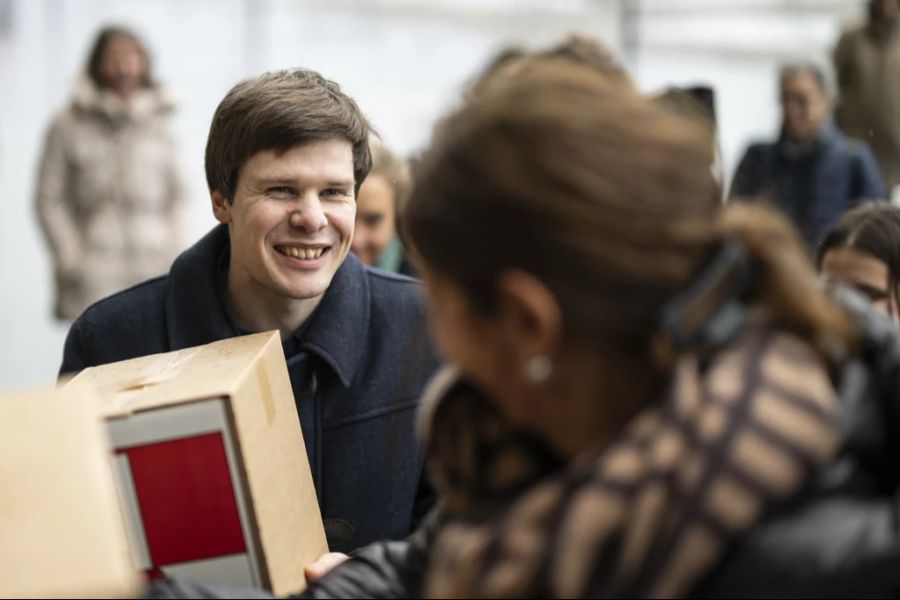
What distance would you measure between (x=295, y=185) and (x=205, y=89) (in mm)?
4872

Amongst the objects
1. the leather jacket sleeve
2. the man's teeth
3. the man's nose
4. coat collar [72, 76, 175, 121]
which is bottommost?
the leather jacket sleeve

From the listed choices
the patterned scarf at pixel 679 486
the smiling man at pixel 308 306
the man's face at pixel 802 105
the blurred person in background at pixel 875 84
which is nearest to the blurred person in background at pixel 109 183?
the man's face at pixel 802 105

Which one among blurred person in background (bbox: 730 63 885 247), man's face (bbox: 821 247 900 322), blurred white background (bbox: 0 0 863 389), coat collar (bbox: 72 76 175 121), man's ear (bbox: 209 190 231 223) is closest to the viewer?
man's ear (bbox: 209 190 231 223)

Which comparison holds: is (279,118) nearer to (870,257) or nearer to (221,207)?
(221,207)

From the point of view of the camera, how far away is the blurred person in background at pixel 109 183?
6.00 m

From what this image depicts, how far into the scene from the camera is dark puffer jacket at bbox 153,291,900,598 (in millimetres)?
1396

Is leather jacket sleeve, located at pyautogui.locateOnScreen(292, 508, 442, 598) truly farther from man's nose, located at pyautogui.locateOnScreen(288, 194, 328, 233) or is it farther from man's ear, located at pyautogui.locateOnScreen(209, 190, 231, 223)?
man's ear, located at pyautogui.locateOnScreen(209, 190, 231, 223)

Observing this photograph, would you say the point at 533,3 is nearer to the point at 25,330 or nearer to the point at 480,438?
the point at 25,330

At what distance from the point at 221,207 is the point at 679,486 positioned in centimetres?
159

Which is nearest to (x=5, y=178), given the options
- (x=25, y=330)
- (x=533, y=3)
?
(x=25, y=330)

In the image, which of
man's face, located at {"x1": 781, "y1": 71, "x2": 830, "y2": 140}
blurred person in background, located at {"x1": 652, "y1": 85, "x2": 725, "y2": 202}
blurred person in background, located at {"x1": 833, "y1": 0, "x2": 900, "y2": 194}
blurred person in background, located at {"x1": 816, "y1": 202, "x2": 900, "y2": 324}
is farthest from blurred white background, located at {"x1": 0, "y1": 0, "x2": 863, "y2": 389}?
blurred person in background, located at {"x1": 652, "y1": 85, "x2": 725, "y2": 202}

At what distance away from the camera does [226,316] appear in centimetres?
264

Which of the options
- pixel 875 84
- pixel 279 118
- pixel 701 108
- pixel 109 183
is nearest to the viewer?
pixel 701 108

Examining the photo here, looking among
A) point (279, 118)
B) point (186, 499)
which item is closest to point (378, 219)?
point (279, 118)
